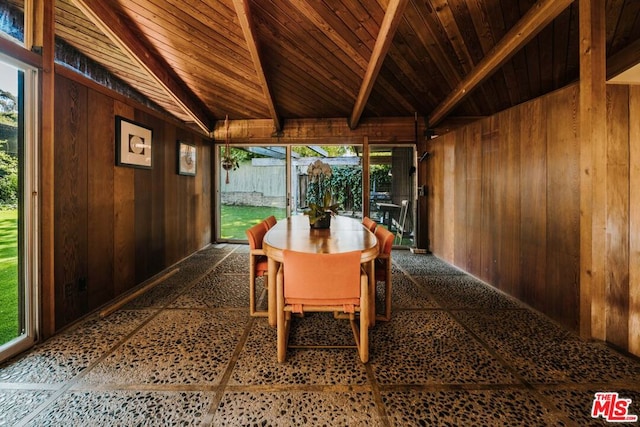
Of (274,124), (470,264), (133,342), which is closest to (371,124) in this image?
(274,124)

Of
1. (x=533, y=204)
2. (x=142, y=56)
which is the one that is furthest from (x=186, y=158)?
(x=533, y=204)

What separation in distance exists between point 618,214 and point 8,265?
4.72 meters

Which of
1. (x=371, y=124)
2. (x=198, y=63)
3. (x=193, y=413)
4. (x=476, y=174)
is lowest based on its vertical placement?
(x=193, y=413)

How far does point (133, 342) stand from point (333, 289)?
1589mm

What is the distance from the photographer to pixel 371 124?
5133 mm

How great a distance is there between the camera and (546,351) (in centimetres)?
185

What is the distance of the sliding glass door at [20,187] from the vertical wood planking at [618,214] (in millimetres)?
4134

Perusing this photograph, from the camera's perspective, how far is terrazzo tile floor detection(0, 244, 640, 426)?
1.33 meters

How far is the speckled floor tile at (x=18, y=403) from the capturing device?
131 cm

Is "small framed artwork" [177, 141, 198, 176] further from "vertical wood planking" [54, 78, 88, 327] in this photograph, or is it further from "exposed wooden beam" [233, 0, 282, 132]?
"vertical wood planking" [54, 78, 88, 327]

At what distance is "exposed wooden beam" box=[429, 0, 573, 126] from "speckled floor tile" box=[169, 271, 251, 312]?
11.8 feet

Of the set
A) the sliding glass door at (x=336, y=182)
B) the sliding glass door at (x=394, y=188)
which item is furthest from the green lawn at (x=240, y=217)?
the sliding glass door at (x=394, y=188)

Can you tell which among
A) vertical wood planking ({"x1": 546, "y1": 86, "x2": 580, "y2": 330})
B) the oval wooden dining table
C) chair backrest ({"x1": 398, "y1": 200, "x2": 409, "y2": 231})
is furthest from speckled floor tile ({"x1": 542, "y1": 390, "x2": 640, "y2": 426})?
chair backrest ({"x1": 398, "y1": 200, "x2": 409, "y2": 231})

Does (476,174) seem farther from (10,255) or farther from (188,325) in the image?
(10,255)
